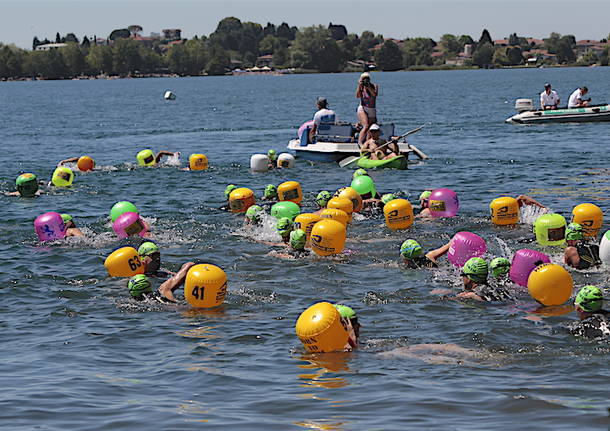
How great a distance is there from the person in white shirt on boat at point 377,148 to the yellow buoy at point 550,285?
16.7 meters

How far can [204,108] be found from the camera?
86375mm

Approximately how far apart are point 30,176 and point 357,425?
18.6 metres

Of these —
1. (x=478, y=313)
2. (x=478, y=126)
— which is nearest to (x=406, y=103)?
(x=478, y=126)

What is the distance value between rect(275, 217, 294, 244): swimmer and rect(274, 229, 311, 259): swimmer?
33 cm

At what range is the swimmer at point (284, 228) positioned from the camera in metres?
18.6

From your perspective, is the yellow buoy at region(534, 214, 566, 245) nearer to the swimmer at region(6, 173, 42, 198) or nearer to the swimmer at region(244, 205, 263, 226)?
the swimmer at region(244, 205, 263, 226)

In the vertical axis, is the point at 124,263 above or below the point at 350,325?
above

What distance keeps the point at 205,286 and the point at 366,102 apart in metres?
18.3

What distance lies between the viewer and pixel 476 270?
14734 mm

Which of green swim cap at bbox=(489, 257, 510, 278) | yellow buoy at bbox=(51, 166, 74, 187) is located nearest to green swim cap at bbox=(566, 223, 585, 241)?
green swim cap at bbox=(489, 257, 510, 278)

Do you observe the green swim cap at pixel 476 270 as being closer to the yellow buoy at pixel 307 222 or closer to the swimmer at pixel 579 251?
the swimmer at pixel 579 251

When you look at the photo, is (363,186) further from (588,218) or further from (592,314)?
(592,314)

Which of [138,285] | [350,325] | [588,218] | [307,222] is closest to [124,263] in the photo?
[138,285]

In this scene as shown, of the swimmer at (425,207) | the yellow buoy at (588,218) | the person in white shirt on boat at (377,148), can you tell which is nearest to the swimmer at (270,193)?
the swimmer at (425,207)
